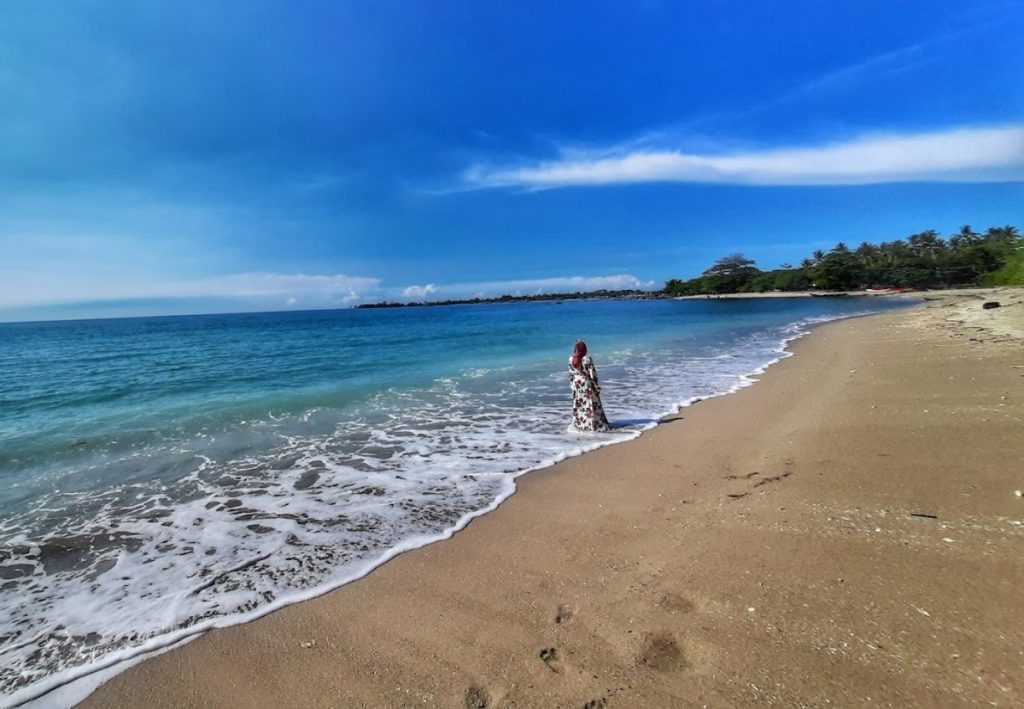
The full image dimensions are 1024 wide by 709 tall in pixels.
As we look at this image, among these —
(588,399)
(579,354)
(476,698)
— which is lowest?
(476,698)

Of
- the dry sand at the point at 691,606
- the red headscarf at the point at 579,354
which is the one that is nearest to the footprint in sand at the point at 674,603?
the dry sand at the point at 691,606

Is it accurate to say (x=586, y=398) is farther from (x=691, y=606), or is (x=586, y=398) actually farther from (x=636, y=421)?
(x=691, y=606)

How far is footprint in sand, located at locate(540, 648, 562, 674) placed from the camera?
9.31ft

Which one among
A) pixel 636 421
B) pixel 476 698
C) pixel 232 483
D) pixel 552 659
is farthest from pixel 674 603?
pixel 232 483

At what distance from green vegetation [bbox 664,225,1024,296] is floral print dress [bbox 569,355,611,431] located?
68.4 meters

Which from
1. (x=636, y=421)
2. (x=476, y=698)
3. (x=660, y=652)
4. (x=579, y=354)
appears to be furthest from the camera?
(x=636, y=421)

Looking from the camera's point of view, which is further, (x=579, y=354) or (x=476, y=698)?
(x=579, y=354)

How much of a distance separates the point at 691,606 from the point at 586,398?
5570 millimetres

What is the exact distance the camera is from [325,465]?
7586 mm

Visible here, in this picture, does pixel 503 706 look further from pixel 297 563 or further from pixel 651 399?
pixel 651 399

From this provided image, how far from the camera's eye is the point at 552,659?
2.92 m

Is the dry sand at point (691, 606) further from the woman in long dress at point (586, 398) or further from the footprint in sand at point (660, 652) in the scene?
the woman in long dress at point (586, 398)

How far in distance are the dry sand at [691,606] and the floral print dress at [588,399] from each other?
260 cm

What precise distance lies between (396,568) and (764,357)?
1761cm
